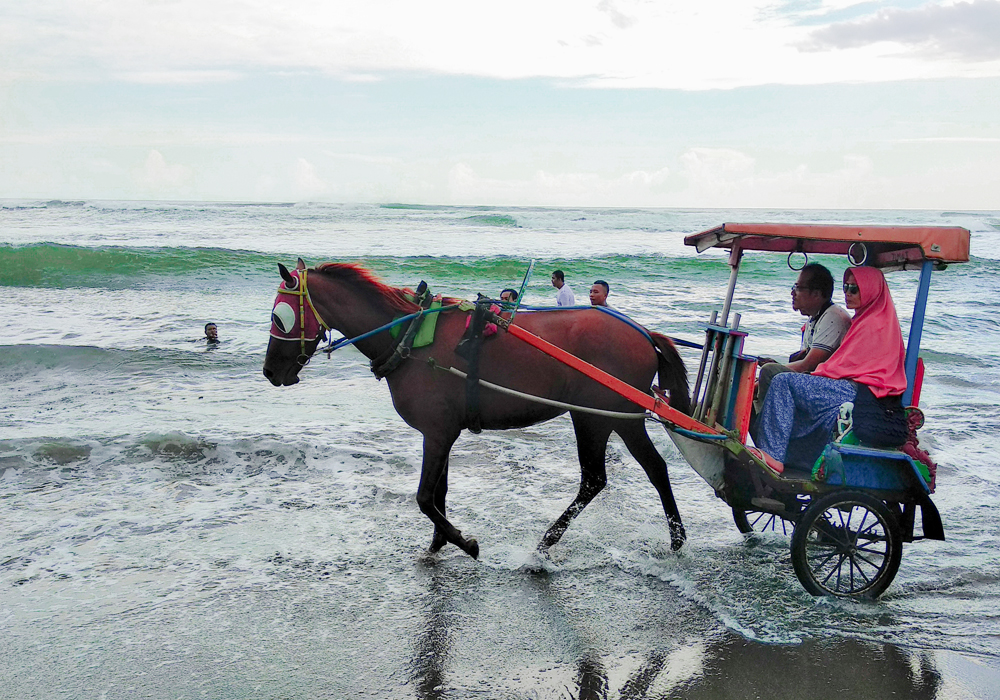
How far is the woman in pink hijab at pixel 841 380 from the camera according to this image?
4559 millimetres

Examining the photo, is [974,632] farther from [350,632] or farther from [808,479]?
[350,632]

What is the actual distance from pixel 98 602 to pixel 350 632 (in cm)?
164

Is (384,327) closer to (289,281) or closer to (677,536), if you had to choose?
(289,281)

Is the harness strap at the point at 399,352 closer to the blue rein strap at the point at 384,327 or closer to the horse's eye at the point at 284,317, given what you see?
the blue rein strap at the point at 384,327

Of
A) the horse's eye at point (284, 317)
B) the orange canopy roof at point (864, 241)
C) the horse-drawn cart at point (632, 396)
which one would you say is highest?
the orange canopy roof at point (864, 241)

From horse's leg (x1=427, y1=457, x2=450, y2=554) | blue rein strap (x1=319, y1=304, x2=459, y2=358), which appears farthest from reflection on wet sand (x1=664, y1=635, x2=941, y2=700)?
blue rein strap (x1=319, y1=304, x2=459, y2=358)

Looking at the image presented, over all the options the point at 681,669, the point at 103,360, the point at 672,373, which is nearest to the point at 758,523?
the point at 672,373

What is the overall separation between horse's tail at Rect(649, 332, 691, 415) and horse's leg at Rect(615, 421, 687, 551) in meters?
0.35

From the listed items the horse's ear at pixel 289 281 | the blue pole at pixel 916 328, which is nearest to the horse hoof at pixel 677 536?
the blue pole at pixel 916 328

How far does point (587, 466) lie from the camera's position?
5586 millimetres

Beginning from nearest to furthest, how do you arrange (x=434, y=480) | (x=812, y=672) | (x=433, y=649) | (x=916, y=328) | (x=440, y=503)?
(x=812, y=672), (x=433, y=649), (x=916, y=328), (x=434, y=480), (x=440, y=503)

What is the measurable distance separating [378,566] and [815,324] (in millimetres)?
3364

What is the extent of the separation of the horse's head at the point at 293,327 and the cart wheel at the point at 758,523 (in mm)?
3146

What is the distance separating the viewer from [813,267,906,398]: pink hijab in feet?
14.9
